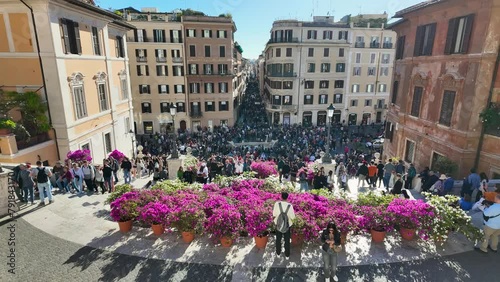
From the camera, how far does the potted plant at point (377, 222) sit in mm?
7371

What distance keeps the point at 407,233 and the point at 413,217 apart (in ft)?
2.01

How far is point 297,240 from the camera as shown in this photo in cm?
734

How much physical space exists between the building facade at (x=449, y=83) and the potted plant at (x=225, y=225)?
12329 millimetres

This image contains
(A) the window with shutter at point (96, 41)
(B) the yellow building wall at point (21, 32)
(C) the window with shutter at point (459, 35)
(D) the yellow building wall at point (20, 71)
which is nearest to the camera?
(C) the window with shutter at point (459, 35)

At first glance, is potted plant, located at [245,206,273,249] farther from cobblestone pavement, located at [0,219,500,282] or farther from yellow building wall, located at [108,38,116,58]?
yellow building wall, located at [108,38,116,58]

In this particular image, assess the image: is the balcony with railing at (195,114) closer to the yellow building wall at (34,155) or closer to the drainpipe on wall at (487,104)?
the yellow building wall at (34,155)

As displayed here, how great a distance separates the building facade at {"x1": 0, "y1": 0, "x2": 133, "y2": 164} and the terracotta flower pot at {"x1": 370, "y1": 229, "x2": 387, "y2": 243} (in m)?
15.3

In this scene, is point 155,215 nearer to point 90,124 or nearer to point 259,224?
point 259,224

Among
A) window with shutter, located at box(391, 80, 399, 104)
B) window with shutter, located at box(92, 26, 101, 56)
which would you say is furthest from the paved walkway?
window with shutter, located at box(391, 80, 399, 104)

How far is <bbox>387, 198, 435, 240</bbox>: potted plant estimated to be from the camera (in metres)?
7.27

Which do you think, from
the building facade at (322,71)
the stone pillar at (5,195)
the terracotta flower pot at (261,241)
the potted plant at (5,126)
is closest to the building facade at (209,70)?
the building facade at (322,71)

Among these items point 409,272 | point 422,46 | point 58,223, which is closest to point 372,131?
point 422,46

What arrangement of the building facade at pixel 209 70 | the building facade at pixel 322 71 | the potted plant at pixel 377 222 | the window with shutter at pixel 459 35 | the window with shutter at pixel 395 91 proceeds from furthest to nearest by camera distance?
1. the building facade at pixel 322 71
2. the building facade at pixel 209 70
3. the window with shutter at pixel 395 91
4. the window with shutter at pixel 459 35
5. the potted plant at pixel 377 222

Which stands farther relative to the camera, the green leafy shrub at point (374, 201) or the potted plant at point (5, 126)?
the potted plant at point (5, 126)
